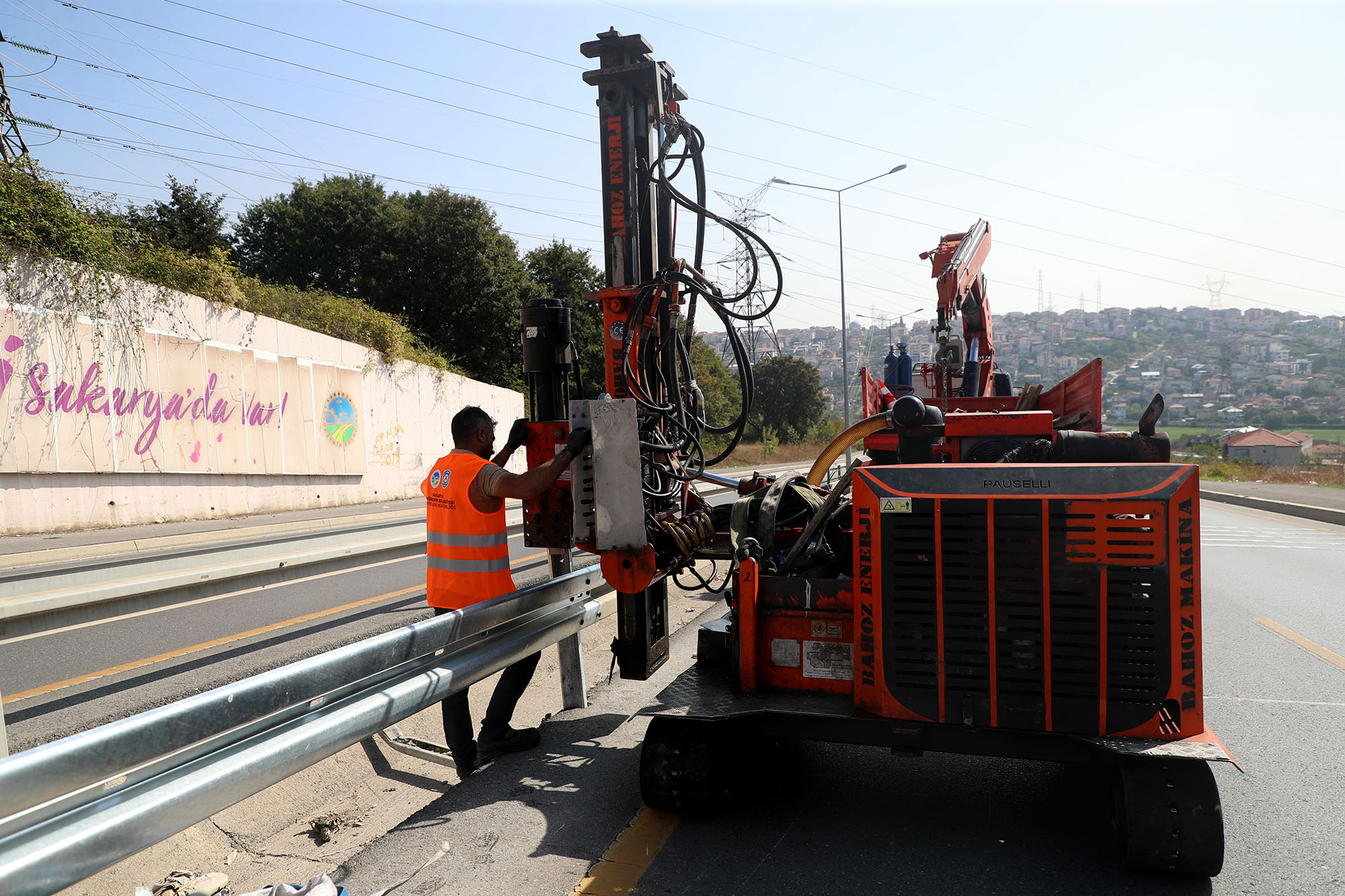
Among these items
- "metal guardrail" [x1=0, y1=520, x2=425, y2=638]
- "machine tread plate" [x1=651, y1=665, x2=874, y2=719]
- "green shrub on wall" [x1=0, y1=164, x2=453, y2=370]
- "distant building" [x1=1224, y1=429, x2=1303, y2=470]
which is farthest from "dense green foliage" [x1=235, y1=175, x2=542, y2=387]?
"distant building" [x1=1224, y1=429, x2=1303, y2=470]

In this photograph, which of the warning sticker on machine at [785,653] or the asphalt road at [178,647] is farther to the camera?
the asphalt road at [178,647]

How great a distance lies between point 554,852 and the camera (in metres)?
3.29

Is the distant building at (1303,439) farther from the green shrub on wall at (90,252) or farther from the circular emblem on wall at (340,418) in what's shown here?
the green shrub on wall at (90,252)

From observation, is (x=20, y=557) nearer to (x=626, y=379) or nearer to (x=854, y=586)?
(x=626, y=379)

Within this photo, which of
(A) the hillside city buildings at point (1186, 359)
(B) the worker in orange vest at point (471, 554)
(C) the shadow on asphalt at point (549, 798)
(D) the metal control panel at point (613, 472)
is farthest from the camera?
(A) the hillside city buildings at point (1186, 359)

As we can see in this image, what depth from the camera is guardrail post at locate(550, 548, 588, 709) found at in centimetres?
494

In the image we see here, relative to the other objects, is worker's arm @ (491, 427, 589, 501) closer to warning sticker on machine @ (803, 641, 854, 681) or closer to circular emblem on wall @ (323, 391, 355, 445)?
warning sticker on machine @ (803, 641, 854, 681)

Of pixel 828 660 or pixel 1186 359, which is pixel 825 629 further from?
pixel 1186 359

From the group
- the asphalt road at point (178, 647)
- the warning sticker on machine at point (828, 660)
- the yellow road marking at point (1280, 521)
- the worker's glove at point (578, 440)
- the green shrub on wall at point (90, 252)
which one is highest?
the green shrub on wall at point (90, 252)

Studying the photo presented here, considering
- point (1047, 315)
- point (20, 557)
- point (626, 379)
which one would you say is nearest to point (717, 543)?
point (626, 379)

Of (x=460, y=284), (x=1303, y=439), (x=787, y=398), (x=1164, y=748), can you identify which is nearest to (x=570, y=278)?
(x=460, y=284)

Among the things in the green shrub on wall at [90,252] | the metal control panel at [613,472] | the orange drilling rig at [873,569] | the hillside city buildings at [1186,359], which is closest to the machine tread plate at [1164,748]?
the orange drilling rig at [873,569]

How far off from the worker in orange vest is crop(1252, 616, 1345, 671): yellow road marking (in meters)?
6.09

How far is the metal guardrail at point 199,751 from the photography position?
195cm
